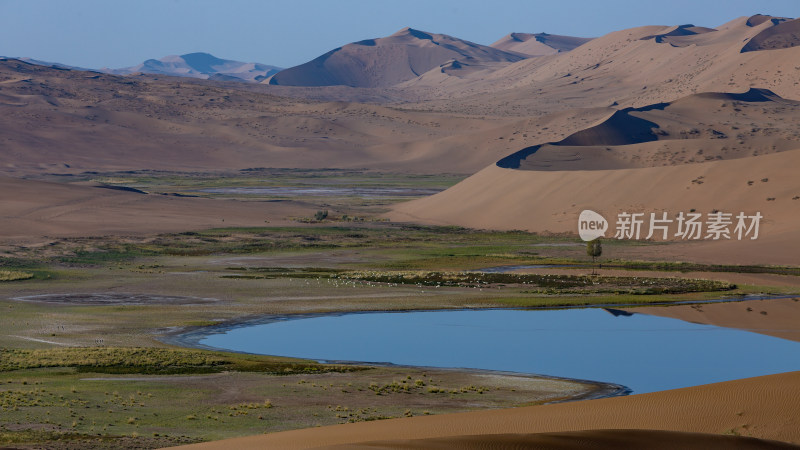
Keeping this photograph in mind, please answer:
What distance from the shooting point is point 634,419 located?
21.2 meters

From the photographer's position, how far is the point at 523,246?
2955 inches

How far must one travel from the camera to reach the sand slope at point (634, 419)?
19752mm

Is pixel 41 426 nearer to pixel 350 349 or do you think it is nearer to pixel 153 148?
pixel 350 349

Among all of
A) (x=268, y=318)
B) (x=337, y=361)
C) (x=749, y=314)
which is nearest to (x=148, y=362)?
(x=337, y=361)

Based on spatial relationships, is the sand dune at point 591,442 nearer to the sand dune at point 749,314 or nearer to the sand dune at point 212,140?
A: the sand dune at point 749,314

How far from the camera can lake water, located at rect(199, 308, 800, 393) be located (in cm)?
3288

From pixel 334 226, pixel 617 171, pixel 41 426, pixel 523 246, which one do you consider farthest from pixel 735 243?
pixel 41 426

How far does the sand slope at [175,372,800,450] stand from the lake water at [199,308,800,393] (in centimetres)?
716

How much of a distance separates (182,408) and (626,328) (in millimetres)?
20559

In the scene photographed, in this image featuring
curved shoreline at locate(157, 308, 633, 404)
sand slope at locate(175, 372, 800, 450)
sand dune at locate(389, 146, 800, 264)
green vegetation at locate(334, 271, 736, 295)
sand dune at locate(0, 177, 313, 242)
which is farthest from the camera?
sand dune at locate(0, 177, 313, 242)

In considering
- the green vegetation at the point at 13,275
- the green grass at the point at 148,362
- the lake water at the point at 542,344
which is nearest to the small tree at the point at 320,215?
the green vegetation at the point at 13,275

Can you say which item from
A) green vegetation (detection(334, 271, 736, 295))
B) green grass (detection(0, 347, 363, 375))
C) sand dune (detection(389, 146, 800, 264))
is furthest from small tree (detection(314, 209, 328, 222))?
green grass (detection(0, 347, 363, 375))

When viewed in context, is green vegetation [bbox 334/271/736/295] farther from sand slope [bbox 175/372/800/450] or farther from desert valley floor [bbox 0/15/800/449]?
sand slope [bbox 175/372/800/450]

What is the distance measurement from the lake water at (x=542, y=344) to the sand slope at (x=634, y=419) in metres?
7.16
